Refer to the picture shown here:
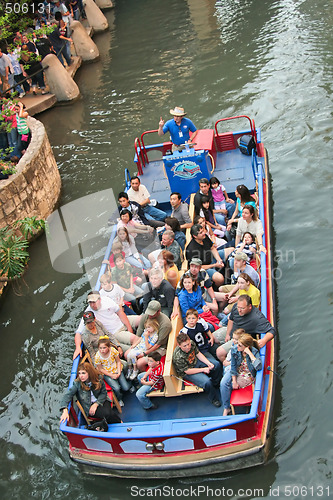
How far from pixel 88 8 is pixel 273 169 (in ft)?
53.5

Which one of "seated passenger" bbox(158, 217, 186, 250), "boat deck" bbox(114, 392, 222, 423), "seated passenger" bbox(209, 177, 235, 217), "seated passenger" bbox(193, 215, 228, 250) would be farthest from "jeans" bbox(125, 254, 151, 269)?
"boat deck" bbox(114, 392, 222, 423)

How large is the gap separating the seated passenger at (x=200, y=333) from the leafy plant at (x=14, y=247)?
16.2 ft

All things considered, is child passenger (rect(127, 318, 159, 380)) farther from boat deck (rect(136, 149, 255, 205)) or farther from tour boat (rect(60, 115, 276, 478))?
boat deck (rect(136, 149, 255, 205))

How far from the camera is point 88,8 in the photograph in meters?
26.7

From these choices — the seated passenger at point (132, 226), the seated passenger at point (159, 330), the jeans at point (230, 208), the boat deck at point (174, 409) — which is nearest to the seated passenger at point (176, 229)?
the seated passenger at point (132, 226)

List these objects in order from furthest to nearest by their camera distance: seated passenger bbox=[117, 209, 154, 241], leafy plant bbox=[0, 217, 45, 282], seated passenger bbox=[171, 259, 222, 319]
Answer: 1. leafy plant bbox=[0, 217, 45, 282]
2. seated passenger bbox=[117, 209, 154, 241]
3. seated passenger bbox=[171, 259, 222, 319]

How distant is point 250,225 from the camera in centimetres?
1027

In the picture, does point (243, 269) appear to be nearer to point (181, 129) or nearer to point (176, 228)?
point (176, 228)

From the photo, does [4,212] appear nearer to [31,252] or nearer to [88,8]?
[31,252]

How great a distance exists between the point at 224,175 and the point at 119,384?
5.55 m

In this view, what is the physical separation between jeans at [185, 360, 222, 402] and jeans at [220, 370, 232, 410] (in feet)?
0.87

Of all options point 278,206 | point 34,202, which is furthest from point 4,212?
point 278,206

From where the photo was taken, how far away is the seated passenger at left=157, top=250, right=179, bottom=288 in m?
9.58

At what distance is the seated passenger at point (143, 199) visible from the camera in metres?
11.8
